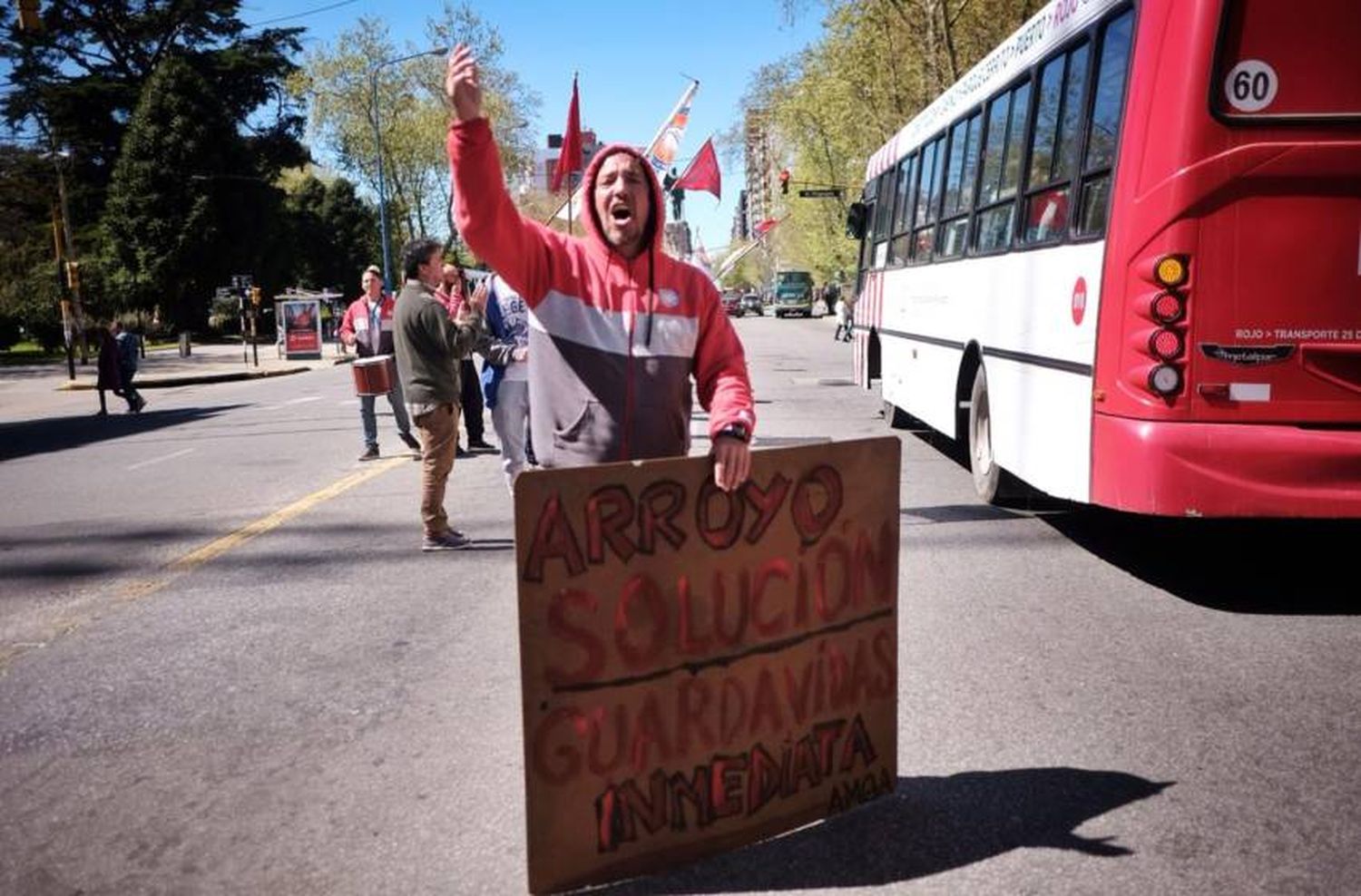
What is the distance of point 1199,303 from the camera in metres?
5.11

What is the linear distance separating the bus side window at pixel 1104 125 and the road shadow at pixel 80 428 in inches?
505

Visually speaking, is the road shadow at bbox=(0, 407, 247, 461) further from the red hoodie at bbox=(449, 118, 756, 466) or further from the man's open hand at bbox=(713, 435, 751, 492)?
the man's open hand at bbox=(713, 435, 751, 492)

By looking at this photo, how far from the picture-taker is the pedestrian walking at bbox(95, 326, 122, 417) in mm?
20016

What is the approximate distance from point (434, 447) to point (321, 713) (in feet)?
10.0

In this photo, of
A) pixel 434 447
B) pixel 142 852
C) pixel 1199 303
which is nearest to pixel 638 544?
pixel 142 852

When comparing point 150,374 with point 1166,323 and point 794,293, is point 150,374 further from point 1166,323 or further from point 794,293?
point 794,293

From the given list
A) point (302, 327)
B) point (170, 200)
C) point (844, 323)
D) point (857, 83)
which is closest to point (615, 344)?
point (844, 323)

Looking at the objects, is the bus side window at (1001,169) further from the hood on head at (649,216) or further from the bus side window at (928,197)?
the hood on head at (649,216)

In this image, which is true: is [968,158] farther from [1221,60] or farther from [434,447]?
[434,447]

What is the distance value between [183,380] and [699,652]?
2947cm

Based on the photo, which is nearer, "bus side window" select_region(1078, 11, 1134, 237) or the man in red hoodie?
the man in red hoodie

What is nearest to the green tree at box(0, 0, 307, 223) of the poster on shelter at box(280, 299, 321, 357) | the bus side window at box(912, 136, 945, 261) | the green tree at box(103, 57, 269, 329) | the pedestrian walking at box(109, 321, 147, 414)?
the green tree at box(103, 57, 269, 329)

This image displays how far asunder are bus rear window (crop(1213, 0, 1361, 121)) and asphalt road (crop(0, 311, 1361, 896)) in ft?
7.26

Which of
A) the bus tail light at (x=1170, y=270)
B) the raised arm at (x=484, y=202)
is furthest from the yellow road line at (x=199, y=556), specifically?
the bus tail light at (x=1170, y=270)
